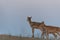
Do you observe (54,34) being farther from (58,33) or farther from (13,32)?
(13,32)

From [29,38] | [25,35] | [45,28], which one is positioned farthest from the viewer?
[25,35]

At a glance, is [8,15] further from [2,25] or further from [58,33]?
[58,33]

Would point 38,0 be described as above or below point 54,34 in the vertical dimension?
above

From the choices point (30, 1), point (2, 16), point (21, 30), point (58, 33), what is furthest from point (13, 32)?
point (58, 33)

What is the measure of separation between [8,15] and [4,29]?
16 centimetres

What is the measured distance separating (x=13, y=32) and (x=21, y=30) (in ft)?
0.30

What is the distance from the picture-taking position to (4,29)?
1.97m

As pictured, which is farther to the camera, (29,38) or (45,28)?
(29,38)

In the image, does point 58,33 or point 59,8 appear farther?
point 59,8

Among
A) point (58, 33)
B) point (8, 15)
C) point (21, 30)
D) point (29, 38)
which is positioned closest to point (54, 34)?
point (58, 33)

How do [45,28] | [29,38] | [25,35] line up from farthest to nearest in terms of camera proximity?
[25,35] < [29,38] < [45,28]

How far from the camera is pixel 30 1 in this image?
1.91 meters

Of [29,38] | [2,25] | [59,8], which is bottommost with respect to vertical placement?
[29,38]

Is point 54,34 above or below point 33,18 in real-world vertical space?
below
